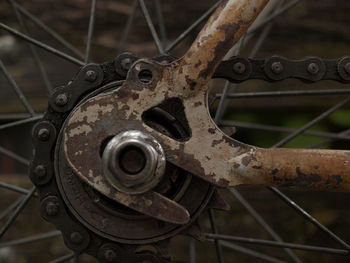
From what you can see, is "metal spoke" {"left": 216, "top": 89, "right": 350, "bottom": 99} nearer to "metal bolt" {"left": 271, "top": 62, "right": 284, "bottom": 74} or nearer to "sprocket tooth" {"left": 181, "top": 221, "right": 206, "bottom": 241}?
"metal bolt" {"left": 271, "top": 62, "right": 284, "bottom": 74}

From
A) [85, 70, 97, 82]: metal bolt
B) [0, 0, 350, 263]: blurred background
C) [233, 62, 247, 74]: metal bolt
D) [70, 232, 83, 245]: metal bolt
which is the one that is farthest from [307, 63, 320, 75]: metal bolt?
[0, 0, 350, 263]: blurred background

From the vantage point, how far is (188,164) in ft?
3.44

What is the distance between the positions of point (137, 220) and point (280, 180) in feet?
0.87

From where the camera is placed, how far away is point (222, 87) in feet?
6.57

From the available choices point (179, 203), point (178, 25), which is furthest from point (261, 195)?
point (179, 203)

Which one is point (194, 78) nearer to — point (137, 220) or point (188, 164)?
point (188, 164)

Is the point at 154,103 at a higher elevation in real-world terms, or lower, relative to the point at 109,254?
higher

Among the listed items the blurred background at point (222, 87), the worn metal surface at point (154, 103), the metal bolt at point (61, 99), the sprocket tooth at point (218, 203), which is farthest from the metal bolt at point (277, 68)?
the blurred background at point (222, 87)

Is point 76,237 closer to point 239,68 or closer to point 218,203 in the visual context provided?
point 218,203

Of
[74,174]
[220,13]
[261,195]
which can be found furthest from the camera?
[261,195]

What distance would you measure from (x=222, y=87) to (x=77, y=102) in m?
0.95

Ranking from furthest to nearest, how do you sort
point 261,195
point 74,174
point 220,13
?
point 261,195
point 74,174
point 220,13

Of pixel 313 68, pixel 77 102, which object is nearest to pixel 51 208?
pixel 77 102

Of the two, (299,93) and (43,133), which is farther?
(299,93)
